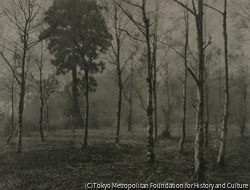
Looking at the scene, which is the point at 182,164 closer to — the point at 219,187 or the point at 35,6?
the point at 219,187

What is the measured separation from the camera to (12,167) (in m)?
7.22

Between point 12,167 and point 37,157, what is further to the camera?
point 37,157

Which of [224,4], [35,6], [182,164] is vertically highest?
[35,6]

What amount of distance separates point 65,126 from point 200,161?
1961 centimetres

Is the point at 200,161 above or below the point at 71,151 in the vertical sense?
above

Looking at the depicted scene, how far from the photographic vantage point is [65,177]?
238 inches

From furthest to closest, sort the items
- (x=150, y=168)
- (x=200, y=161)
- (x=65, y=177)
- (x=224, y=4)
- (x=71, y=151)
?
1. (x=71, y=151)
2. (x=224, y=4)
3. (x=150, y=168)
4. (x=65, y=177)
5. (x=200, y=161)

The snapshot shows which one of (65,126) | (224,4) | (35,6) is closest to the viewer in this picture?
(224,4)

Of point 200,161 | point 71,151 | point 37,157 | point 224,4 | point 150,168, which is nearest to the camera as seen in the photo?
point 200,161

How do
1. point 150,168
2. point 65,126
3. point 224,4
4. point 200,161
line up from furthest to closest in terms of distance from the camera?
point 65,126 → point 224,4 → point 150,168 → point 200,161

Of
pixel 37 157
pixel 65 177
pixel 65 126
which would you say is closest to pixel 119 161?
pixel 65 177

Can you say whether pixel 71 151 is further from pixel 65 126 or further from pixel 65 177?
pixel 65 126

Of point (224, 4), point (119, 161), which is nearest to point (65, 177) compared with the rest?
point (119, 161)

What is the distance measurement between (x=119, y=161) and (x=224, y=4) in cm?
775
